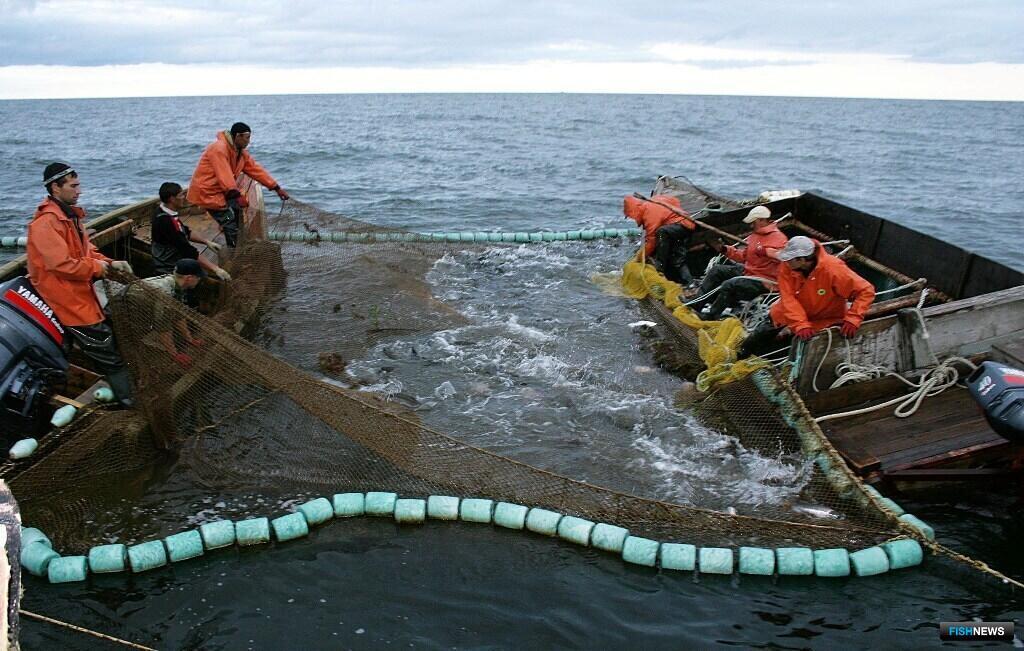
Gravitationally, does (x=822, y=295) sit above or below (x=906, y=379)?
above

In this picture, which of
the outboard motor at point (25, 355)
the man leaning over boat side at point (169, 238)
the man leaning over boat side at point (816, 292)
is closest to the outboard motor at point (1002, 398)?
the man leaning over boat side at point (816, 292)

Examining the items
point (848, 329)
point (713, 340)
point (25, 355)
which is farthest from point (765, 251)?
point (25, 355)

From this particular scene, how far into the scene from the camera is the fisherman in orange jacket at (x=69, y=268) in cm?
518

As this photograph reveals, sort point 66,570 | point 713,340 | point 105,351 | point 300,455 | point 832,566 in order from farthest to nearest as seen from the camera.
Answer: point 713,340
point 300,455
point 105,351
point 832,566
point 66,570

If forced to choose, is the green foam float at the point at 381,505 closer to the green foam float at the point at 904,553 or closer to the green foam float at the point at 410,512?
the green foam float at the point at 410,512

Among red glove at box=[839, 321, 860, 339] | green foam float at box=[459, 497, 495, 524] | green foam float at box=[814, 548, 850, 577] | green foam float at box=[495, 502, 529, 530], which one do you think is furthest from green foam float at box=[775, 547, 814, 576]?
red glove at box=[839, 321, 860, 339]

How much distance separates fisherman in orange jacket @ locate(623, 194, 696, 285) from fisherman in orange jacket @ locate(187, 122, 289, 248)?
5.06 metres

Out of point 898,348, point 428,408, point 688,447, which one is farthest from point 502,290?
point 898,348

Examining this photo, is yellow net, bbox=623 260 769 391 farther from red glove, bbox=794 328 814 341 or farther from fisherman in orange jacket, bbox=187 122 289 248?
fisherman in orange jacket, bbox=187 122 289 248

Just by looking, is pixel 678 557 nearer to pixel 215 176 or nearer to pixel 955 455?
pixel 955 455

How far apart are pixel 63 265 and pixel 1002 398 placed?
643 cm

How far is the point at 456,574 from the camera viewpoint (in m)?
4.79

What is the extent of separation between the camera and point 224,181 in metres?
8.45

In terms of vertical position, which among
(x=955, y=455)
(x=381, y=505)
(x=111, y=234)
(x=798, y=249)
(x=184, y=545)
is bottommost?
(x=184, y=545)
